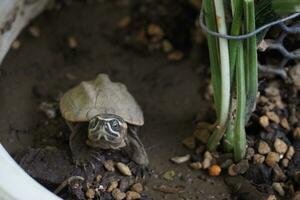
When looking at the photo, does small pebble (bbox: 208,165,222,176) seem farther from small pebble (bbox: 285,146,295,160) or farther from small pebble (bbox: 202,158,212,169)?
small pebble (bbox: 285,146,295,160)

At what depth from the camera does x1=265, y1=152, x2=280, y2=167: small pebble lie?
1238 mm

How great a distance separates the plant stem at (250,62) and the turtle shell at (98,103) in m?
0.22

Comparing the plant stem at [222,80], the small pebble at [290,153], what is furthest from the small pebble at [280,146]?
the plant stem at [222,80]

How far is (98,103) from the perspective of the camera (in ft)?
4.07

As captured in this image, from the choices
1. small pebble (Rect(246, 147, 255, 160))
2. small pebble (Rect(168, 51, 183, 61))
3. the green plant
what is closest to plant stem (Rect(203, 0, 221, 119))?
the green plant

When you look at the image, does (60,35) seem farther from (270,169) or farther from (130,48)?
(270,169)

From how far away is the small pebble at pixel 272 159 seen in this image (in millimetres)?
1238

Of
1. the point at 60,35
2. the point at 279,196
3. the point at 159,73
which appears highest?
the point at 60,35

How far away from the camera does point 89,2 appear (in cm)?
165

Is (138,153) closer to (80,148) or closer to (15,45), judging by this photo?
(80,148)

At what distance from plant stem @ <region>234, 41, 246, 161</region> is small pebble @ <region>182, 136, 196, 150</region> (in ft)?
0.33

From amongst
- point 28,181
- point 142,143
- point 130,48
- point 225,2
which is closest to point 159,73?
point 130,48

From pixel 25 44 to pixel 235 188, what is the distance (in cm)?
60

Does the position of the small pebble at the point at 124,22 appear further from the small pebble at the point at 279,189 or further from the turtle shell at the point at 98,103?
the small pebble at the point at 279,189
